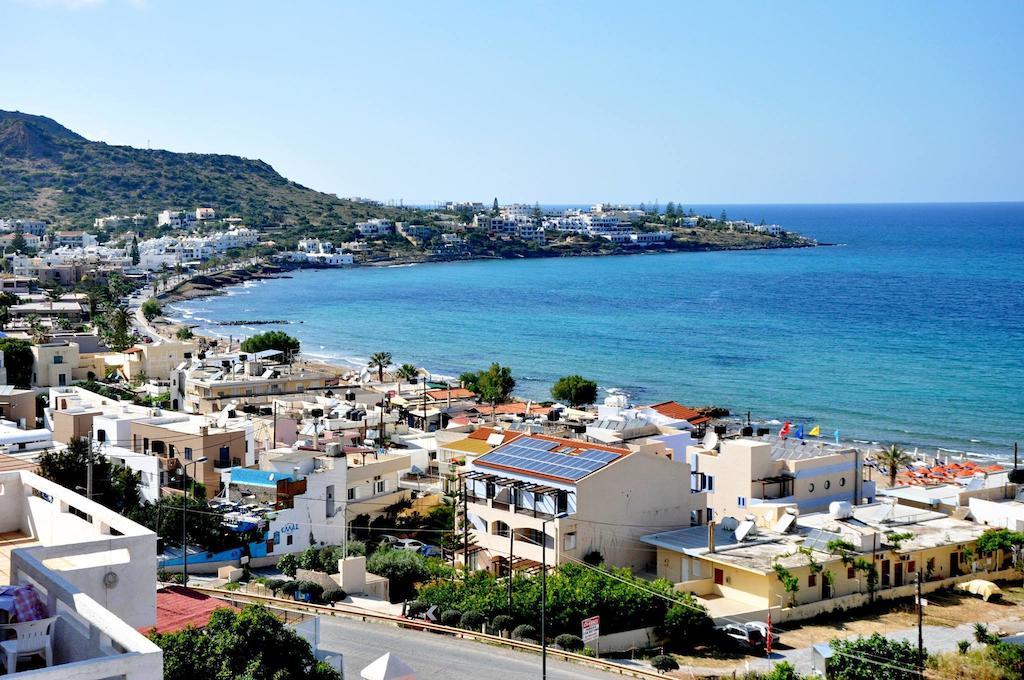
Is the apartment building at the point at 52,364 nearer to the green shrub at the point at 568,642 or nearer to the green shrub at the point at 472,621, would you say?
the green shrub at the point at 472,621

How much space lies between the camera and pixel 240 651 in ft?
38.6

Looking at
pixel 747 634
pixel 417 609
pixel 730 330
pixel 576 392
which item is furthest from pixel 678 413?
pixel 730 330

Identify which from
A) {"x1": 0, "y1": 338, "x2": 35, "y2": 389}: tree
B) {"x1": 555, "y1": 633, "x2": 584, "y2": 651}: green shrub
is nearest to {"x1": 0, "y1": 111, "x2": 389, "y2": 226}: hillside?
{"x1": 0, "y1": 338, "x2": 35, "y2": 389}: tree

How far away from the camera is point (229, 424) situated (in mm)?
27578

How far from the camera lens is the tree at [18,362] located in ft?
119

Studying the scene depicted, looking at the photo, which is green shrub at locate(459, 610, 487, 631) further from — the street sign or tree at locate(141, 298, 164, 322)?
tree at locate(141, 298, 164, 322)

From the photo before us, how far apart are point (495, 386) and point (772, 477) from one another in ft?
70.4

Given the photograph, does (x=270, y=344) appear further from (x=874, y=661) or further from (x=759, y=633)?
(x=874, y=661)

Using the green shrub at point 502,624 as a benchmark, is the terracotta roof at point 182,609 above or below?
above

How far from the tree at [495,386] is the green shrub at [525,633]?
25938 millimetres

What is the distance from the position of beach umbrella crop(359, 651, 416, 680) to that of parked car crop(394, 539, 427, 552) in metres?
9.49

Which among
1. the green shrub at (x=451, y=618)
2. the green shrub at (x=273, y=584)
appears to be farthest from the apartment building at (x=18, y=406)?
the green shrub at (x=451, y=618)

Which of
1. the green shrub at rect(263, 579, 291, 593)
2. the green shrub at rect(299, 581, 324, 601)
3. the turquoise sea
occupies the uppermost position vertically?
the green shrub at rect(299, 581, 324, 601)

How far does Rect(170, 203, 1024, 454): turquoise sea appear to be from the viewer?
50719mm
